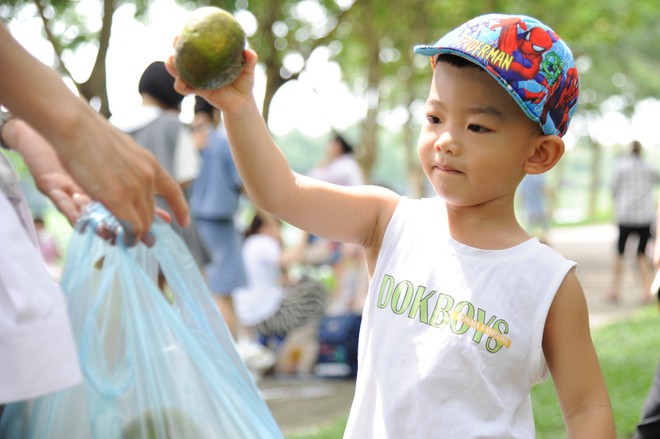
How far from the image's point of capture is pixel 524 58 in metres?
1.83

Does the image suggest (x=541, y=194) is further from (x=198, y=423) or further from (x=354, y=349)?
(x=198, y=423)

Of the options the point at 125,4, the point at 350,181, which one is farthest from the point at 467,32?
the point at 350,181

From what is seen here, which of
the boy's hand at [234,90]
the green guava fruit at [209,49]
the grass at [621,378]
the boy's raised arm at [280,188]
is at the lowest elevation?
the grass at [621,378]

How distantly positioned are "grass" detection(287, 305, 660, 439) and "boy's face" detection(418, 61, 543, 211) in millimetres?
2807

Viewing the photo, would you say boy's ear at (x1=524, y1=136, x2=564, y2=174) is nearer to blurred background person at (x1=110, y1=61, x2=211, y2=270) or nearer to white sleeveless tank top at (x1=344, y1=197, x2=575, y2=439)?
white sleeveless tank top at (x1=344, y1=197, x2=575, y2=439)

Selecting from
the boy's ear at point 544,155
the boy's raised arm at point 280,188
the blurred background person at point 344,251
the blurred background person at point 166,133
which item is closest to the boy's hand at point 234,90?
the boy's raised arm at point 280,188

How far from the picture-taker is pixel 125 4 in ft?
23.6

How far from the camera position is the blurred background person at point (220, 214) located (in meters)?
6.29

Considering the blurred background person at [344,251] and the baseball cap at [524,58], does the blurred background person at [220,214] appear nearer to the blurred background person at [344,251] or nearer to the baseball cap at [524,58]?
the blurred background person at [344,251]

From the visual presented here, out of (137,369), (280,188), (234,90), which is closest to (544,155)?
(280,188)

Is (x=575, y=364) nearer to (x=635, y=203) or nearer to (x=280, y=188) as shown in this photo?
(x=280, y=188)

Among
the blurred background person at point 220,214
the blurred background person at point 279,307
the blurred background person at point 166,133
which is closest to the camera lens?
the blurred background person at point 166,133

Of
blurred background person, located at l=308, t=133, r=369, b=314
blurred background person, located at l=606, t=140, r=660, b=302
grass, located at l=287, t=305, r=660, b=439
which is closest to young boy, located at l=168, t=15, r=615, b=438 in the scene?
grass, located at l=287, t=305, r=660, b=439

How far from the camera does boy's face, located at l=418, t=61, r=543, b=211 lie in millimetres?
1830
